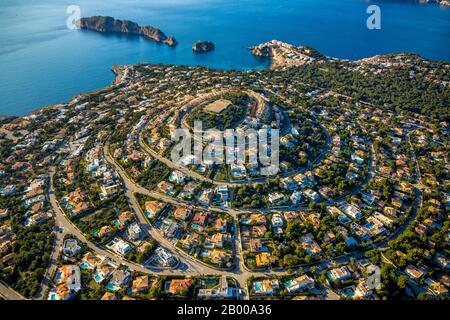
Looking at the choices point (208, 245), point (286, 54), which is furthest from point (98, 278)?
point (286, 54)

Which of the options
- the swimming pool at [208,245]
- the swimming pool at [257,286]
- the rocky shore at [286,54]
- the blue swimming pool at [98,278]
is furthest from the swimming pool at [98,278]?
the rocky shore at [286,54]

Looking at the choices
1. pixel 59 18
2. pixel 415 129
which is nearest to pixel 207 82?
pixel 415 129

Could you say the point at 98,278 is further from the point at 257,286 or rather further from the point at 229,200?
the point at 229,200

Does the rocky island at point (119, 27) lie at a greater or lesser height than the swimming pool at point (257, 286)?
greater

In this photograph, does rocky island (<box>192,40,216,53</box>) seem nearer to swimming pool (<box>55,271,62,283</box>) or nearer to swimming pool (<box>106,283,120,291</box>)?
swimming pool (<box>55,271,62,283</box>)

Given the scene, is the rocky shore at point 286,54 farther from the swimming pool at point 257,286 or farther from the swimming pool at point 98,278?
the swimming pool at point 98,278

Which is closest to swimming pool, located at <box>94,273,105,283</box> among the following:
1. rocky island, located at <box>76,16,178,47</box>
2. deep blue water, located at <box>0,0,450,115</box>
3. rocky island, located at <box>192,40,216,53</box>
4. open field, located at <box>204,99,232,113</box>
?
open field, located at <box>204,99,232,113</box>
